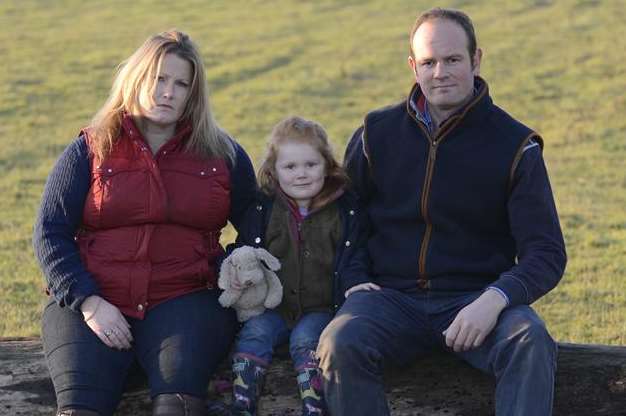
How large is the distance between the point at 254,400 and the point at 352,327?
53cm

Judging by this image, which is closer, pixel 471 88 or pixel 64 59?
pixel 471 88

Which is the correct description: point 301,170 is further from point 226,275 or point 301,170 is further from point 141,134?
point 141,134

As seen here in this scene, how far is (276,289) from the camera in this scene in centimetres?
497

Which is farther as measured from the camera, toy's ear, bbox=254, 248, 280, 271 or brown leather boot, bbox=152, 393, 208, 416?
toy's ear, bbox=254, 248, 280, 271

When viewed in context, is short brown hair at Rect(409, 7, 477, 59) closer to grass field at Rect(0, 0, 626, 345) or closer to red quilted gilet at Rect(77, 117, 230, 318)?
red quilted gilet at Rect(77, 117, 230, 318)

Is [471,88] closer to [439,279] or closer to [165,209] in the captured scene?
[439,279]

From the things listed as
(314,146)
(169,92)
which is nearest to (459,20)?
(314,146)

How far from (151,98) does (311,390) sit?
142cm

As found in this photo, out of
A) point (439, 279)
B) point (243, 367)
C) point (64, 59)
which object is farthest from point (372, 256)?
point (64, 59)

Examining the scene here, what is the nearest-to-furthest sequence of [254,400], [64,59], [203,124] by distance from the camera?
1. [254,400]
2. [203,124]
3. [64,59]

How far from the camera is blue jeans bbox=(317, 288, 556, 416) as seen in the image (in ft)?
14.0

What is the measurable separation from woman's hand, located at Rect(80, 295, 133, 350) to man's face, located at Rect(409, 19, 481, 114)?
1.62 metres

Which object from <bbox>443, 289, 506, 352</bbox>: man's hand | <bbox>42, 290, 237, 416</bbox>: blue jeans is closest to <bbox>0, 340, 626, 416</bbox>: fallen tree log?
<bbox>42, 290, 237, 416</bbox>: blue jeans

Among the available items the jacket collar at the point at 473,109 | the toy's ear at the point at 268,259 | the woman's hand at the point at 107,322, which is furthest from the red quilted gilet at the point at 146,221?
the jacket collar at the point at 473,109
